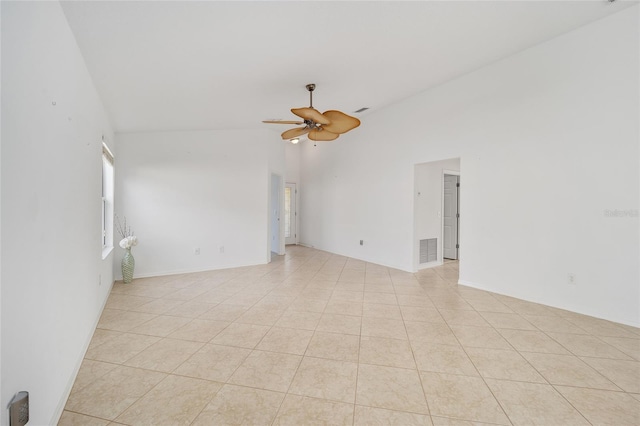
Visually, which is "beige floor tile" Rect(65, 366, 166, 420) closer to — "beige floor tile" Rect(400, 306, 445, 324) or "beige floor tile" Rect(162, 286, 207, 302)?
"beige floor tile" Rect(162, 286, 207, 302)

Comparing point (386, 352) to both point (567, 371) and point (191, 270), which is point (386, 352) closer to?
point (567, 371)

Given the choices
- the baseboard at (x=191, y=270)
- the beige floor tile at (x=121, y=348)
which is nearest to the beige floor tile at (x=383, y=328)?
the beige floor tile at (x=121, y=348)

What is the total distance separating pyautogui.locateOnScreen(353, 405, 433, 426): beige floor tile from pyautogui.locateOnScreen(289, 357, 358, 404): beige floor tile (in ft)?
0.43

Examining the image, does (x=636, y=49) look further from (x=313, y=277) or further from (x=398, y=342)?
(x=313, y=277)

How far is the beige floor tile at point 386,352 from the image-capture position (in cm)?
232

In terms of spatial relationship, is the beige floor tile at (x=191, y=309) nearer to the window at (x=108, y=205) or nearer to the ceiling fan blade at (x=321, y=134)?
the window at (x=108, y=205)

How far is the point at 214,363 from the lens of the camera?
231 centimetres

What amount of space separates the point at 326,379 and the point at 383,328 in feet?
3.50

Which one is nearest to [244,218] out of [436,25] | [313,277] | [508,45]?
[313,277]

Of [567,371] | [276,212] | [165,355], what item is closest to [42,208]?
[165,355]

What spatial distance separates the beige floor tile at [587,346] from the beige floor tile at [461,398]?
3.91 feet

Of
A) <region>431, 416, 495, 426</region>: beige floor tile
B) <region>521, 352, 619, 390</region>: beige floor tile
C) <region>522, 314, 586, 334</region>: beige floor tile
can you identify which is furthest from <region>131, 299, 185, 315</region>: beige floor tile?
<region>522, 314, 586, 334</region>: beige floor tile

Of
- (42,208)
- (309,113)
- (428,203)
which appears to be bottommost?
(42,208)

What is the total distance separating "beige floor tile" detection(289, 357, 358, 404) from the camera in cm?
193
